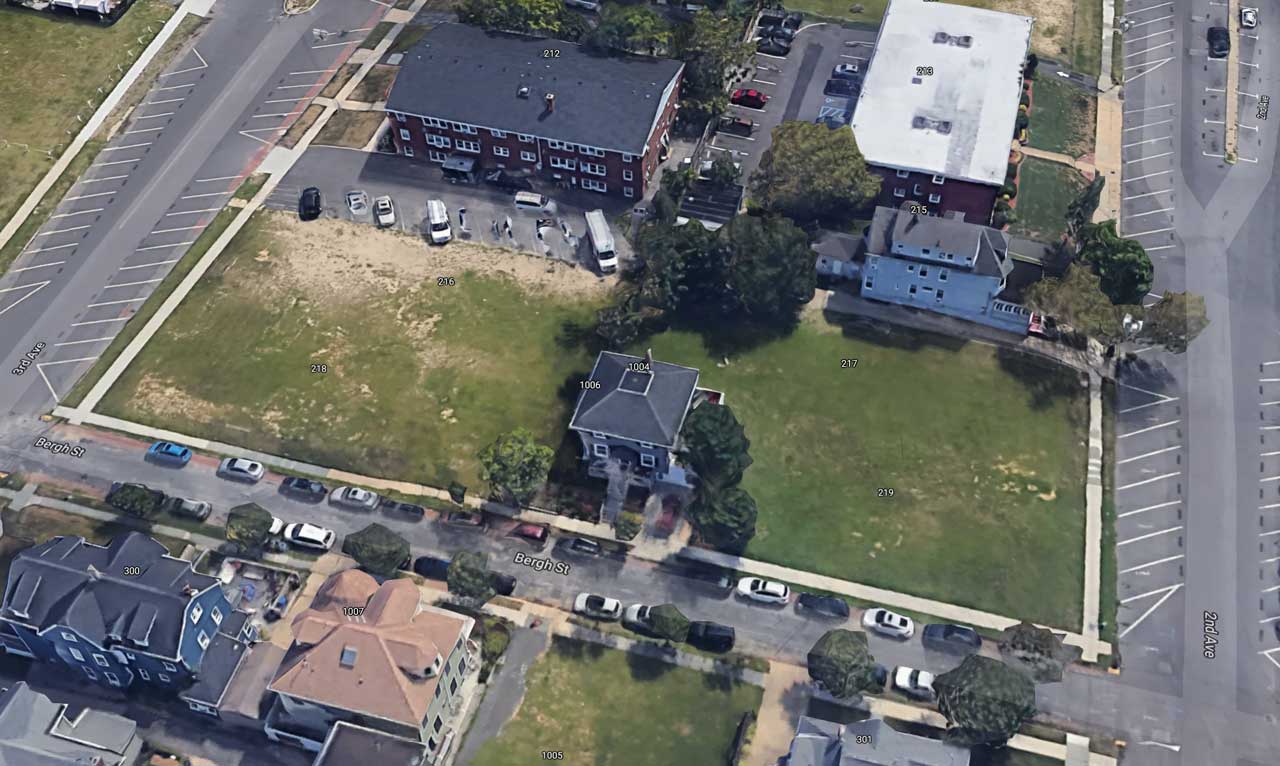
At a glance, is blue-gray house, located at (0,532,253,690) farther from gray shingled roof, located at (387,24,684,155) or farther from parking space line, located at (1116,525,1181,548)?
parking space line, located at (1116,525,1181,548)

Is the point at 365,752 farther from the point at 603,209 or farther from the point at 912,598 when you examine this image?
the point at 603,209

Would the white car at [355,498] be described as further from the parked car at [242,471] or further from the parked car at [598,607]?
the parked car at [598,607]

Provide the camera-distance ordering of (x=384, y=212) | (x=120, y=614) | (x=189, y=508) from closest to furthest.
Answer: (x=120, y=614), (x=189, y=508), (x=384, y=212)

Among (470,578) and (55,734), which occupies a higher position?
(470,578)

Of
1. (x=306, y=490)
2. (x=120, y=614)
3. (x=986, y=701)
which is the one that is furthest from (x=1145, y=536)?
(x=120, y=614)

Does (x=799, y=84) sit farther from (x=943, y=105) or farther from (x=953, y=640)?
(x=953, y=640)

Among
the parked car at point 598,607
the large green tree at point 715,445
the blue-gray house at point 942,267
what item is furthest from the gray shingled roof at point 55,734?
the blue-gray house at point 942,267

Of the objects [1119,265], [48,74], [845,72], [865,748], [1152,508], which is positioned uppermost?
[845,72]
